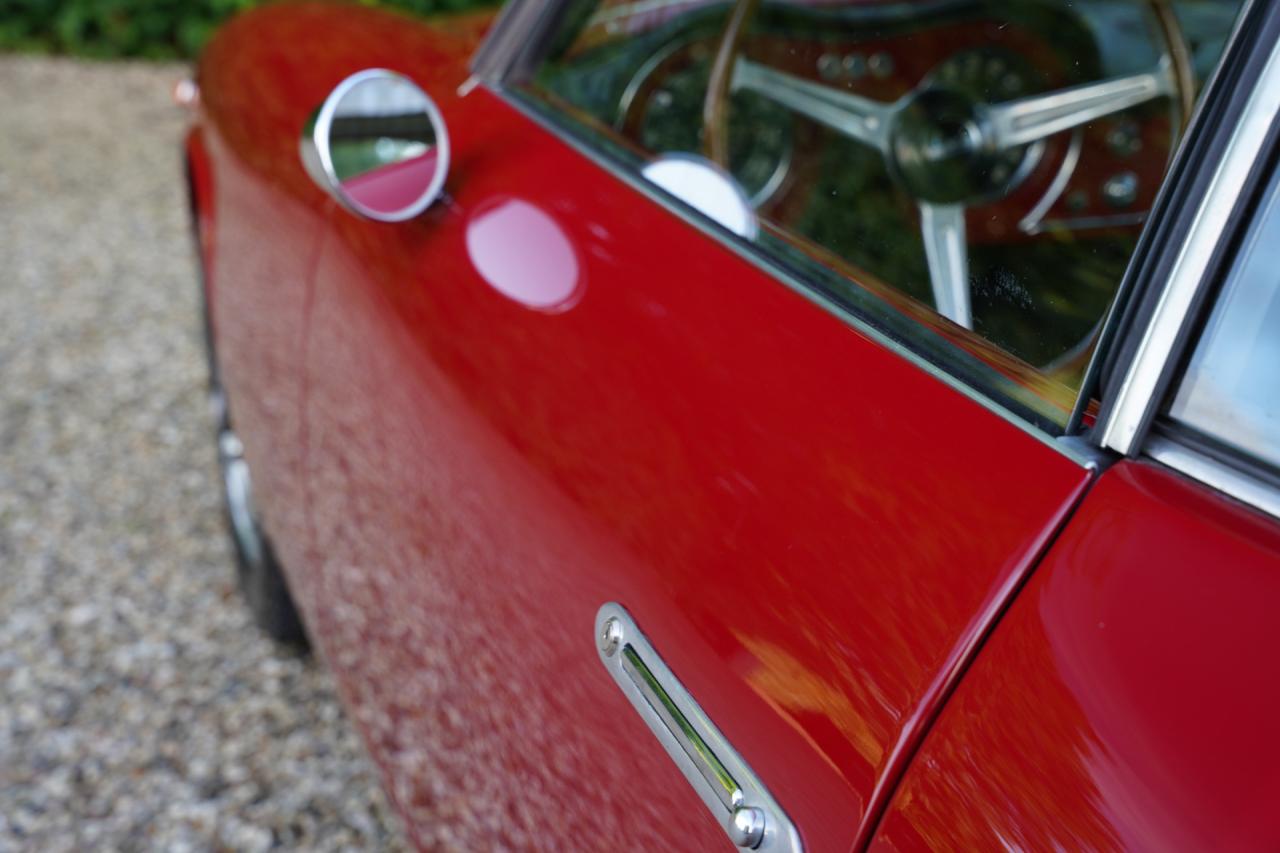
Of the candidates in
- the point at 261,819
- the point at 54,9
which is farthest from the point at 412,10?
the point at 261,819

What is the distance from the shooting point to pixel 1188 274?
0.83 metres

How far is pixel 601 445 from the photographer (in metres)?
1.19

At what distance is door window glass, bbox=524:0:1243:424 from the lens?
1604 mm

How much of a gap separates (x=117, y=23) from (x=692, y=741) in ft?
25.7

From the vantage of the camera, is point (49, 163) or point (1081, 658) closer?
point (1081, 658)

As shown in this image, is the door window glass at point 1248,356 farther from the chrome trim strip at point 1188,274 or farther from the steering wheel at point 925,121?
the steering wheel at point 925,121

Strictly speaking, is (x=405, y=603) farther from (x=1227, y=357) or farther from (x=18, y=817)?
(x=18, y=817)

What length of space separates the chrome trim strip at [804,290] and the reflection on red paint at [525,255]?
0.11m

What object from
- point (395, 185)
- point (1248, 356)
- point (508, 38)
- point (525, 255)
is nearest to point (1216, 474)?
point (1248, 356)

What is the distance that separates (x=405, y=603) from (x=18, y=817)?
1.28 m

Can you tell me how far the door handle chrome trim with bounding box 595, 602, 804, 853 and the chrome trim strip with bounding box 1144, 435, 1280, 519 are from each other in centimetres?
37

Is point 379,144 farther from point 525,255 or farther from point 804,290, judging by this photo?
point 804,290

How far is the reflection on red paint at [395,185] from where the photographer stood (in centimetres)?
155

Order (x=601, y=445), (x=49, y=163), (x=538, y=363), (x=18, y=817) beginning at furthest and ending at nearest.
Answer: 1. (x=49, y=163)
2. (x=18, y=817)
3. (x=538, y=363)
4. (x=601, y=445)
